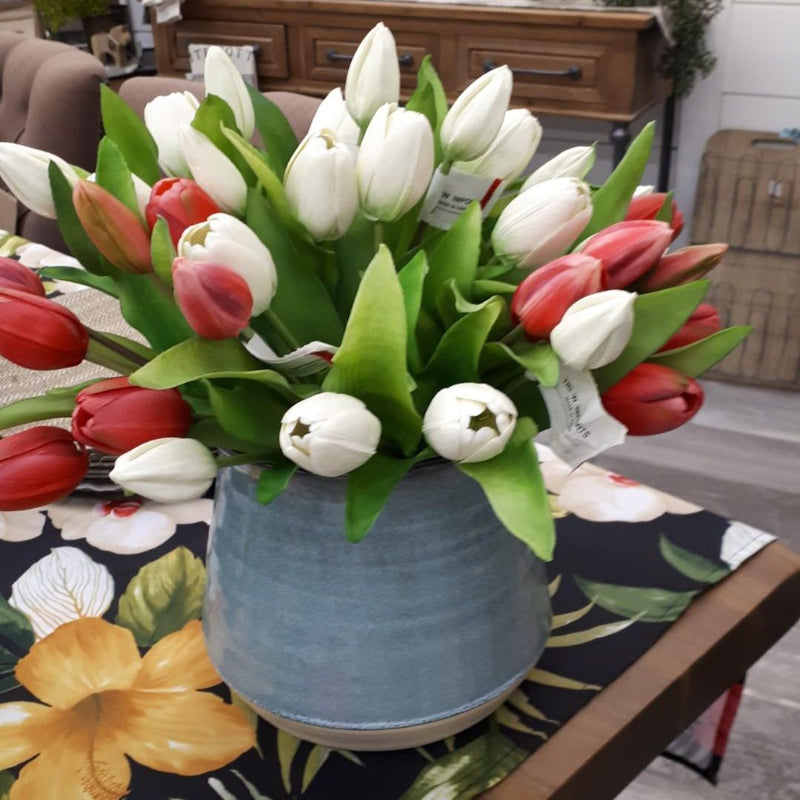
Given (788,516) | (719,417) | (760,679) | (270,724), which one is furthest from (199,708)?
(719,417)

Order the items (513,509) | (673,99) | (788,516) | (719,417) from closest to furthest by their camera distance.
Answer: (513,509)
(788,516)
(719,417)
(673,99)

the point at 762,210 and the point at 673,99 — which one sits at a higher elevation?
the point at 673,99

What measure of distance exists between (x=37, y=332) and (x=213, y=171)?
0.38 feet

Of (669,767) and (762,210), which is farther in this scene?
(762,210)

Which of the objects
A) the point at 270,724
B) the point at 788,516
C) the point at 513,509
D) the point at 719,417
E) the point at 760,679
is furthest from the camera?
the point at 719,417

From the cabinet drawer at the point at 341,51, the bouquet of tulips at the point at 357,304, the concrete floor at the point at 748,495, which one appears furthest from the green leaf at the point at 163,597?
the cabinet drawer at the point at 341,51

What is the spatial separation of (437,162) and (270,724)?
376mm

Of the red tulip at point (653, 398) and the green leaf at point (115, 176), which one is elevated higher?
the green leaf at point (115, 176)

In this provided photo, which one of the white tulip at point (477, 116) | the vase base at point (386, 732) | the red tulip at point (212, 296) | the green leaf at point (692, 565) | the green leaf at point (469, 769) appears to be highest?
the white tulip at point (477, 116)

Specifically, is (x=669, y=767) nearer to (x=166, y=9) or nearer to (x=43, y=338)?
(x=43, y=338)

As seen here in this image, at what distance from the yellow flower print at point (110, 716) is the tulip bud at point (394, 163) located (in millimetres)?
368

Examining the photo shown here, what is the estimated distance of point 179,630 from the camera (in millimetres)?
779

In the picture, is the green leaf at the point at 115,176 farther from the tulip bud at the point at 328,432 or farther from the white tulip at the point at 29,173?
the tulip bud at the point at 328,432

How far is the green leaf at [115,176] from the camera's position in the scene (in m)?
0.53
